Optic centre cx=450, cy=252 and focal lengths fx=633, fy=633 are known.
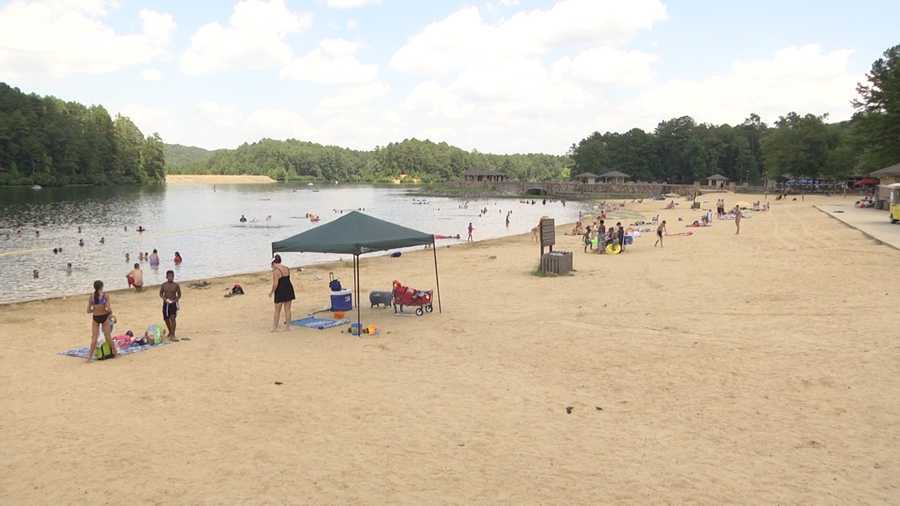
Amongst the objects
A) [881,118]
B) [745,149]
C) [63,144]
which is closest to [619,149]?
[745,149]

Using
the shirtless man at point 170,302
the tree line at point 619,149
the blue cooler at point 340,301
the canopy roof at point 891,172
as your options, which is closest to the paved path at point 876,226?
the canopy roof at point 891,172

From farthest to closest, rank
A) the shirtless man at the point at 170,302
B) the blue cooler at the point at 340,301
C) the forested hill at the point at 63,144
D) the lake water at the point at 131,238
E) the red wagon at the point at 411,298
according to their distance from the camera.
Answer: the forested hill at the point at 63,144 < the lake water at the point at 131,238 < the red wagon at the point at 411,298 < the blue cooler at the point at 340,301 < the shirtless man at the point at 170,302

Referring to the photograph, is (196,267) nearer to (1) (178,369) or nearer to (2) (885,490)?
(1) (178,369)

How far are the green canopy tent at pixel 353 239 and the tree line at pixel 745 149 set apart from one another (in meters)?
57.5

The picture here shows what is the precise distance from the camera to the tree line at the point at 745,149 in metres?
68.6

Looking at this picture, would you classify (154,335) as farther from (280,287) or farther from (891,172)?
(891,172)

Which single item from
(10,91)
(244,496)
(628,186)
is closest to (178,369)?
(244,496)

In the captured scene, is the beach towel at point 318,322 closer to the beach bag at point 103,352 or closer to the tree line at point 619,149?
the beach bag at point 103,352

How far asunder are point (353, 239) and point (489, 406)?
21.2 feet

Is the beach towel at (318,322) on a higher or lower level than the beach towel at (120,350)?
higher

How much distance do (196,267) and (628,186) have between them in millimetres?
97894

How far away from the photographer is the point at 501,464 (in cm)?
713

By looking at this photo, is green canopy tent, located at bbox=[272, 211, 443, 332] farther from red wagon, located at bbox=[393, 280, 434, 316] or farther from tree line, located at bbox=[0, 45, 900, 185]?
tree line, located at bbox=[0, 45, 900, 185]

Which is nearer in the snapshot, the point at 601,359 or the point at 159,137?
the point at 601,359
